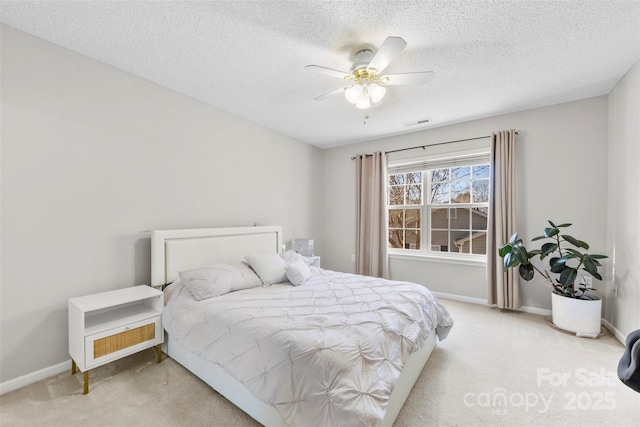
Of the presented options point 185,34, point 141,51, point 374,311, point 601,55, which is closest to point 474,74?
point 601,55

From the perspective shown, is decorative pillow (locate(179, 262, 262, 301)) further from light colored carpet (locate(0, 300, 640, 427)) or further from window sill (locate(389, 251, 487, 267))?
window sill (locate(389, 251, 487, 267))

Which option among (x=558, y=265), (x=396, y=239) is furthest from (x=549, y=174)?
(x=396, y=239)

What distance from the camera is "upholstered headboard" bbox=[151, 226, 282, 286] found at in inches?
101

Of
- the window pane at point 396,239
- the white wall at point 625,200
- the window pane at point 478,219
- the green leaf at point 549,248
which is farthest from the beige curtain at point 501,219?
the window pane at point 396,239

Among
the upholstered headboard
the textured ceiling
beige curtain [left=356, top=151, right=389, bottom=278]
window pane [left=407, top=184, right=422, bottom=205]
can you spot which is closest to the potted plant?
window pane [left=407, top=184, right=422, bottom=205]

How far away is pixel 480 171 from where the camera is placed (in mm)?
3854

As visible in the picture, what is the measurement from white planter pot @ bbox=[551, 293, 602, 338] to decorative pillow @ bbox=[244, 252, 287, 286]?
3.02 meters

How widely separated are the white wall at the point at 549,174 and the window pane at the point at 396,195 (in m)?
0.82

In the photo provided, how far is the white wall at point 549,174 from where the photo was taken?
3.05 m

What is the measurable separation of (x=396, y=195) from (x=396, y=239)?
30.3 inches

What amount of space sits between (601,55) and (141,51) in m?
3.90

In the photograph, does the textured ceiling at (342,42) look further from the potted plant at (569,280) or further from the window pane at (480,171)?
the potted plant at (569,280)

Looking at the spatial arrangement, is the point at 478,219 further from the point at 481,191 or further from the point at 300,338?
the point at 300,338

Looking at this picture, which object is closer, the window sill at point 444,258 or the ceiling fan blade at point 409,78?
the ceiling fan blade at point 409,78
